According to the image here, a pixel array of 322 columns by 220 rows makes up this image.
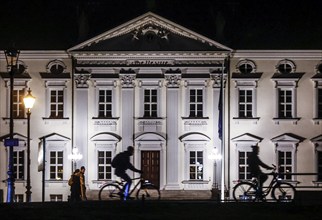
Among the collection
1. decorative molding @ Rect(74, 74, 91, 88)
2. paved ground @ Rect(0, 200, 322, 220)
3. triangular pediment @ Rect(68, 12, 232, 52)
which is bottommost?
paved ground @ Rect(0, 200, 322, 220)

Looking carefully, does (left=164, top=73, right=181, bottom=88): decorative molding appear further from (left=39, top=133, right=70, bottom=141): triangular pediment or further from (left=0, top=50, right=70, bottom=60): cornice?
(left=39, top=133, right=70, bottom=141): triangular pediment

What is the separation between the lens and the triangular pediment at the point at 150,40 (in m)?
49.7

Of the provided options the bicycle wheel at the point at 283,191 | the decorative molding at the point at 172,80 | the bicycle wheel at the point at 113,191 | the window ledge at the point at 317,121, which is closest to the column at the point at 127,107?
the decorative molding at the point at 172,80

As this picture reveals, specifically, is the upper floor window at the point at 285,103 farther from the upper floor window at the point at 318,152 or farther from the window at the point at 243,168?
the window at the point at 243,168

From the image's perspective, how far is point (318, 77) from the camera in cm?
5044

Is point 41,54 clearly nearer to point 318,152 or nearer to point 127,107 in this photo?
point 127,107

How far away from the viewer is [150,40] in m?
50.2

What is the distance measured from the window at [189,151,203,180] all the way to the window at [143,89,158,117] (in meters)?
3.15

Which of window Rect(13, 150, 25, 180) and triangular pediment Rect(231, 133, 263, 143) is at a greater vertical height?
triangular pediment Rect(231, 133, 263, 143)

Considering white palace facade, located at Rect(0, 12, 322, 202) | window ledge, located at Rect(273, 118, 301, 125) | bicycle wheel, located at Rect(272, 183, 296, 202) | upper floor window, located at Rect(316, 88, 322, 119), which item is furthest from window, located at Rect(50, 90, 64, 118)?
bicycle wheel, located at Rect(272, 183, 296, 202)

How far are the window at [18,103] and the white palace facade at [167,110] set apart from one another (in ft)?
0.28

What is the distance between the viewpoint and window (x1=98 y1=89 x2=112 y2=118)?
5062 centimetres

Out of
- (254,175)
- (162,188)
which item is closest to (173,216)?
(254,175)

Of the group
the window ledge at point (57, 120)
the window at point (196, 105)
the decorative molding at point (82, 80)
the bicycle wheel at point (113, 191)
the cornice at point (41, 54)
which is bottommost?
the bicycle wheel at point (113, 191)
